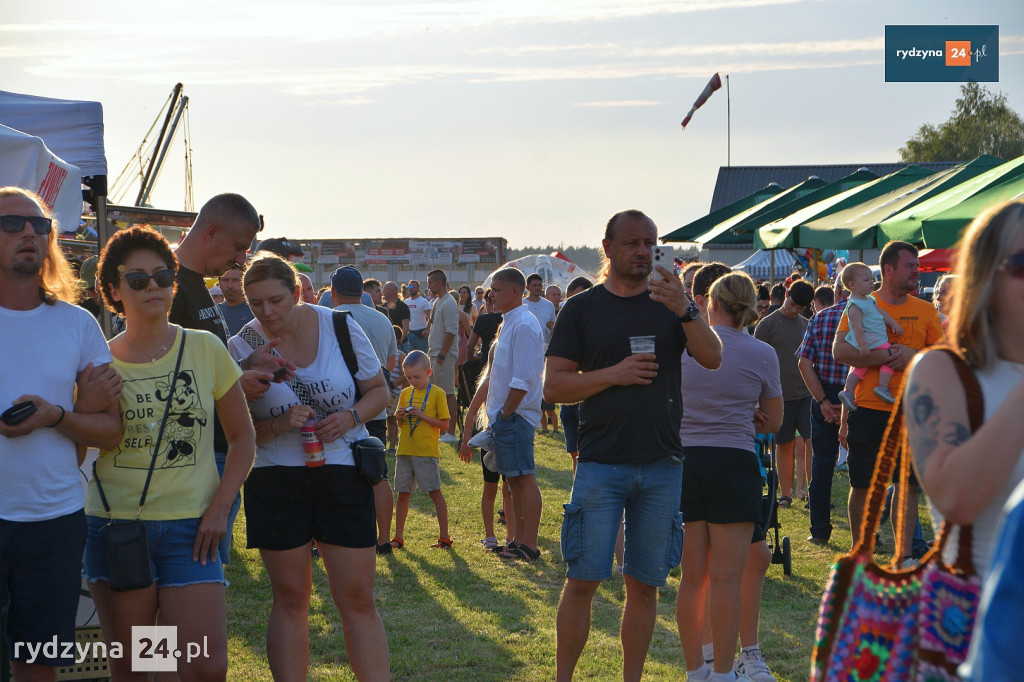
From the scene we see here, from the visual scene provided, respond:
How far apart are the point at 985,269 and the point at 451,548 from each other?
6329 millimetres

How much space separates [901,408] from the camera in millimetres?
2225

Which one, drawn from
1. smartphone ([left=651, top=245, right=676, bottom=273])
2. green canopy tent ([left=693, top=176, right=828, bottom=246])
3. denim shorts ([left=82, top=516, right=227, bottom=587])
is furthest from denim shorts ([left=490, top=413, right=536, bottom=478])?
green canopy tent ([left=693, top=176, right=828, bottom=246])

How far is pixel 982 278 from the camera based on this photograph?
6.81ft

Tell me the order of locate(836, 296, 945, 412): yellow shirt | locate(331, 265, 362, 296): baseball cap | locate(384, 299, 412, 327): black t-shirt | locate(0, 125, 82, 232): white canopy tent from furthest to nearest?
locate(384, 299, 412, 327): black t-shirt < locate(331, 265, 362, 296): baseball cap < locate(836, 296, 945, 412): yellow shirt < locate(0, 125, 82, 232): white canopy tent

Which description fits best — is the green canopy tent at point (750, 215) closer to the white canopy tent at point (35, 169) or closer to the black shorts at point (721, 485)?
the black shorts at point (721, 485)

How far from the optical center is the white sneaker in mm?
4867

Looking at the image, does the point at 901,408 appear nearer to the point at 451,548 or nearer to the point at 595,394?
the point at 595,394

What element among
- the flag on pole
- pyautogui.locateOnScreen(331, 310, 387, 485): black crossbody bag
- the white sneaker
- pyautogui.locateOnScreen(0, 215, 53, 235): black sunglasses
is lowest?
the white sneaker

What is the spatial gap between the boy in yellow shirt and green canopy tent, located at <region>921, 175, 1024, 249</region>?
152 inches

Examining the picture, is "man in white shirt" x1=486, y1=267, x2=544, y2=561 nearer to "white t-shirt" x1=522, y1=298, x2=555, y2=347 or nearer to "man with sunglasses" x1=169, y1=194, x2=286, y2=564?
"man with sunglasses" x1=169, y1=194, x2=286, y2=564

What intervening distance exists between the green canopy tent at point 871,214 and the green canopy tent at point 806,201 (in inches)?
115

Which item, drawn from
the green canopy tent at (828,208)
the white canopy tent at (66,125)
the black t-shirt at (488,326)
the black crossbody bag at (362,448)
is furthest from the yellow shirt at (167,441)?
the green canopy tent at (828,208)

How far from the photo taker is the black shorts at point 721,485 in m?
4.50

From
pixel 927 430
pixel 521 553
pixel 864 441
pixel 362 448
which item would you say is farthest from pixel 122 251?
pixel 864 441
